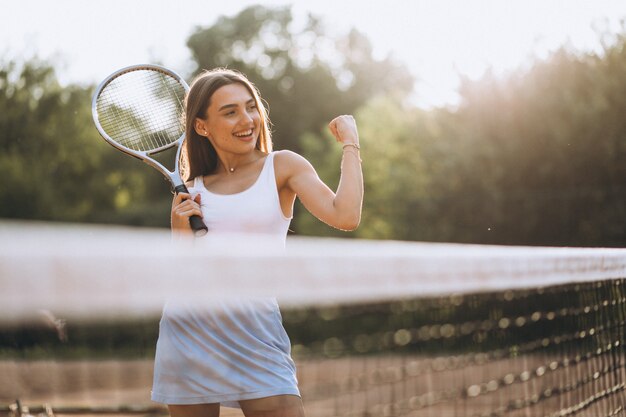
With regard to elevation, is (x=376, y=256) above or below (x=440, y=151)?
below

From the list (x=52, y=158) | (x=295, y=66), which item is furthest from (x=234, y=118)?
(x=295, y=66)

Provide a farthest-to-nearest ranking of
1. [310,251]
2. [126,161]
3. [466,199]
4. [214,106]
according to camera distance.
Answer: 1. [126,161]
2. [466,199]
3. [214,106]
4. [310,251]

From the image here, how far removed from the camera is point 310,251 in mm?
2082

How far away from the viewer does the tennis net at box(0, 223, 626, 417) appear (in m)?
1.42

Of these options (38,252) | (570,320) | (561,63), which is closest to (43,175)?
(561,63)

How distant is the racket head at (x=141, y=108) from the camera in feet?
12.8

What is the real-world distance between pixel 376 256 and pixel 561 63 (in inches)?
510

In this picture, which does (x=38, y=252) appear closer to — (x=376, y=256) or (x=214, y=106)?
(x=376, y=256)

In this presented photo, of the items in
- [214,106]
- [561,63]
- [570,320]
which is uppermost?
[561,63]

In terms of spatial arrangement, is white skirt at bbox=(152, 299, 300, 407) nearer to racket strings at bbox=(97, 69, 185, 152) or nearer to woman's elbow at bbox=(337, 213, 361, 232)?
woman's elbow at bbox=(337, 213, 361, 232)

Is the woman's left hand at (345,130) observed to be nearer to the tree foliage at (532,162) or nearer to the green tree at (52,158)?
the tree foliage at (532,162)

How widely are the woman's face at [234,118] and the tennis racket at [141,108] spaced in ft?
3.10

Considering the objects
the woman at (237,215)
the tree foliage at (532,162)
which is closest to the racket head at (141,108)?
the woman at (237,215)

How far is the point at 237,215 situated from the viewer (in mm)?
2656
